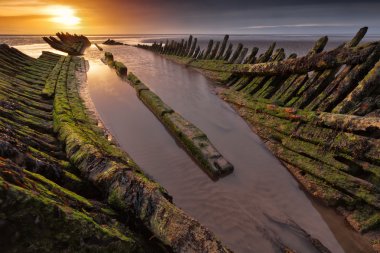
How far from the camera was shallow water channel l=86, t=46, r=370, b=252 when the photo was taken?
459 centimetres

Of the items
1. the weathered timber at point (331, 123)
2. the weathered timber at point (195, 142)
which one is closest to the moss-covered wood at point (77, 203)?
the weathered timber at point (195, 142)

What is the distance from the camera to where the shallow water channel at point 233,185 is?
15.1 ft

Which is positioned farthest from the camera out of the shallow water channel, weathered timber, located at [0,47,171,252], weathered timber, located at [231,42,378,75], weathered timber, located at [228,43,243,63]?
weathered timber, located at [228,43,243,63]

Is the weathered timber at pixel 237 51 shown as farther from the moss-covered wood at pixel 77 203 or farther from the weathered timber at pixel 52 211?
the weathered timber at pixel 52 211

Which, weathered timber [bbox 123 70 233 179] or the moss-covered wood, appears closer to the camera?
the moss-covered wood

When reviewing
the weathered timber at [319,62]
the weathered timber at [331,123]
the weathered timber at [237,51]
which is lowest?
the weathered timber at [331,123]

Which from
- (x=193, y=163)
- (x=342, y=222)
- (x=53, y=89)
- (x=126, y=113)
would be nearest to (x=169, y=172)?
(x=193, y=163)

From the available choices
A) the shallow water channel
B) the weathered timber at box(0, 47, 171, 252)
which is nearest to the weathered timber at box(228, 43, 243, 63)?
the shallow water channel

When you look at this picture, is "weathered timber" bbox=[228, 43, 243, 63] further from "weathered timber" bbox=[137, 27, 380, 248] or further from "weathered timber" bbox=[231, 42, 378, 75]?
"weathered timber" bbox=[137, 27, 380, 248]

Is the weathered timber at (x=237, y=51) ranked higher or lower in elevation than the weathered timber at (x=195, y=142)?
higher

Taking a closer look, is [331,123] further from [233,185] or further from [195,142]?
[195,142]

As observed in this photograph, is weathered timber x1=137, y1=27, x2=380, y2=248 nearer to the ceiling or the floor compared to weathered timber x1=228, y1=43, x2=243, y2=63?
nearer to the floor

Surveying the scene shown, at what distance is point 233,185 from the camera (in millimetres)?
6035

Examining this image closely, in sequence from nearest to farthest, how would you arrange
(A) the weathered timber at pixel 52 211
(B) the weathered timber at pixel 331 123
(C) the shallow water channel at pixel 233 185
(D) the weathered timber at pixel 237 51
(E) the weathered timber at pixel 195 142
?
(A) the weathered timber at pixel 52 211, (C) the shallow water channel at pixel 233 185, (B) the weathered timber at pixel 331 123, (E) the weathered timber at pixel 195 142, (D) the weathered timber at pixel 237 51
